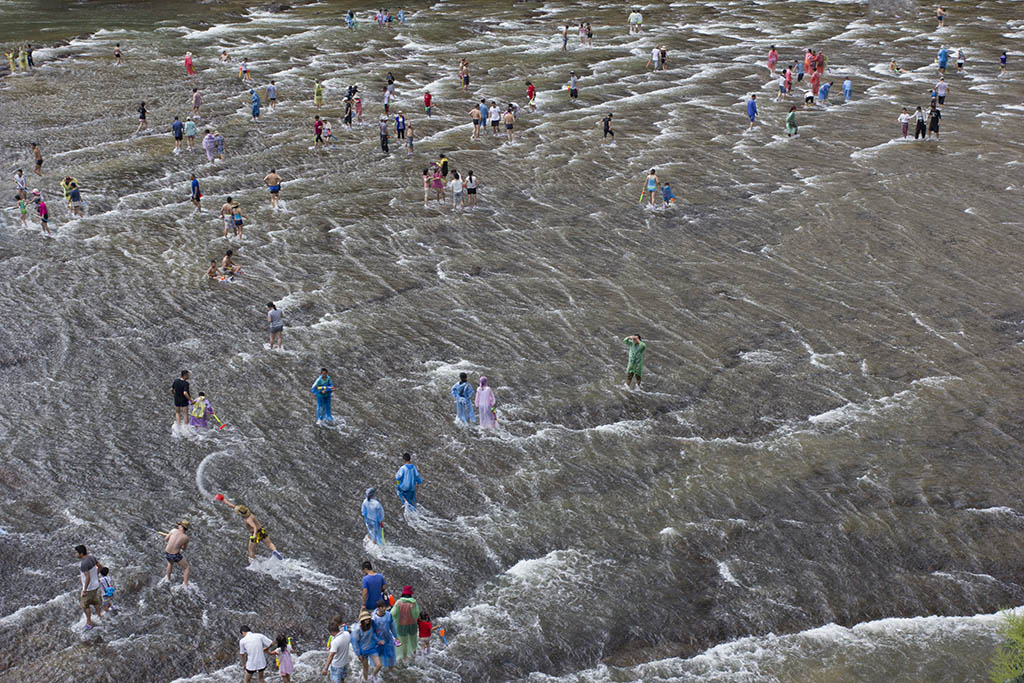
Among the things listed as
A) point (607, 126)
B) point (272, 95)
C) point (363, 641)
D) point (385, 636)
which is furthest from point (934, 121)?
point (363, 641)

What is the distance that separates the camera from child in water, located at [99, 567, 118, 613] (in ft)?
57.7

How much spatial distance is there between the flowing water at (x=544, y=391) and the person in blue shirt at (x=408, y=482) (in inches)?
14.5

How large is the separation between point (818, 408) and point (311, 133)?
96.2ft

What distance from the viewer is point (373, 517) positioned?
19.3 metres

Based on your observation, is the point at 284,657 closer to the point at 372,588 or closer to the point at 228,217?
the point at 372,588

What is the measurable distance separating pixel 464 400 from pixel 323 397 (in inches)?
124

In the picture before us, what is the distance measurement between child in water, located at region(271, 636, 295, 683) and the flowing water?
67 cm

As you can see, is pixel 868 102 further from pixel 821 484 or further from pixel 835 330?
pixel 821 484

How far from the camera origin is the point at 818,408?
24.3 meters

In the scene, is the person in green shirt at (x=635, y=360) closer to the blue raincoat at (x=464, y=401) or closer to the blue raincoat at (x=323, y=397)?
the blue raincoat at (x=464, y=401)

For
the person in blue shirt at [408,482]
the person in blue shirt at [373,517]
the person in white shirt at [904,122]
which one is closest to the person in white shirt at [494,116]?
the person in white shirt at [904,122]

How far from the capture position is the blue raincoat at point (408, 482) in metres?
20.3

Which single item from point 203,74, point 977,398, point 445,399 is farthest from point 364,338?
point 203,74

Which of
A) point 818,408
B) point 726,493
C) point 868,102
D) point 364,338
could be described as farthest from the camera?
point 868,102
